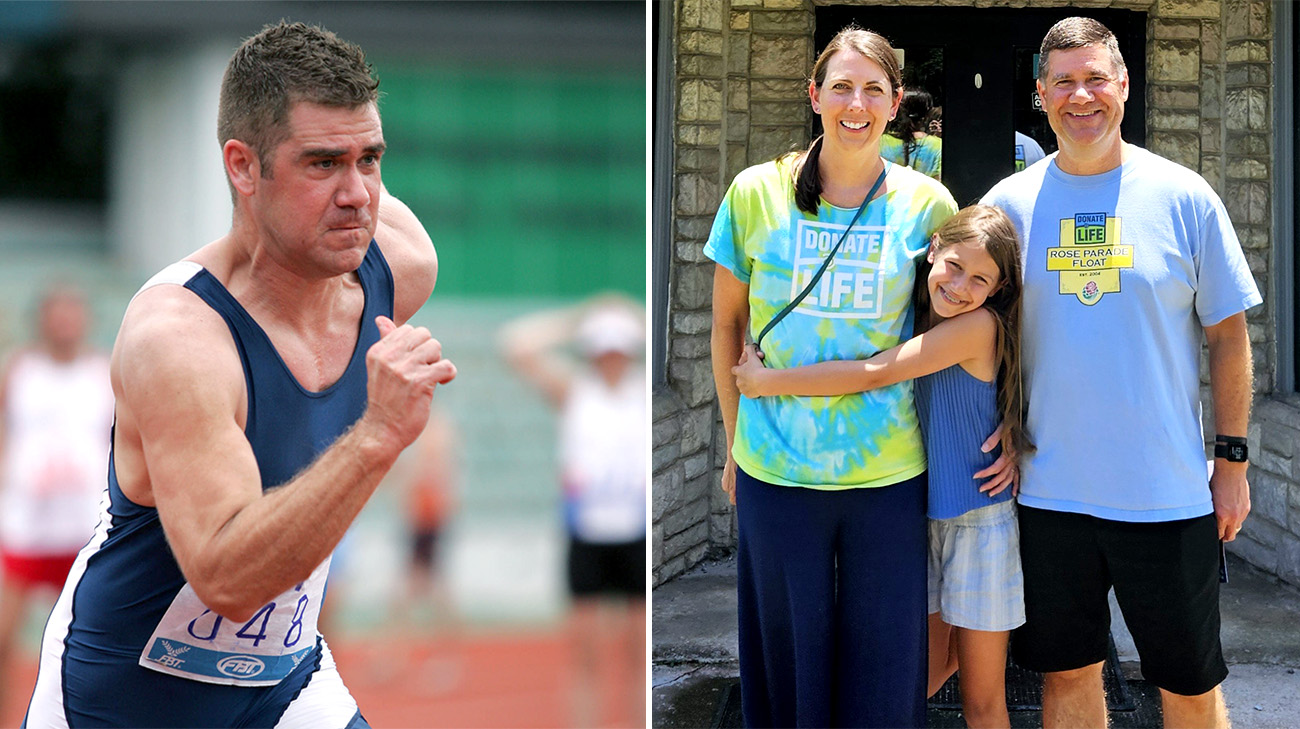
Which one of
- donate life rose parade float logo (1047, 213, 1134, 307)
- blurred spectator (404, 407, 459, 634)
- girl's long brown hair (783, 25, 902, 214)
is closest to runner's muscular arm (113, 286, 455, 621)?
girl's long brown hair (783, 25, 902, 214)

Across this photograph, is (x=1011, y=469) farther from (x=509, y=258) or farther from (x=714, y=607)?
(x=509, y=258)

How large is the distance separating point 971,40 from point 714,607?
7.30ft

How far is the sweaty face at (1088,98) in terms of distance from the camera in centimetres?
202

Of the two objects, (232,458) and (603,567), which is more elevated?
(232,458)

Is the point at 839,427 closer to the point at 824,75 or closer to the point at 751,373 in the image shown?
the point at 751,373

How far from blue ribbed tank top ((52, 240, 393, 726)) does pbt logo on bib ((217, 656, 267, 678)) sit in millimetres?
28

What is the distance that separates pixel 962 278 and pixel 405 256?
1.13 metres

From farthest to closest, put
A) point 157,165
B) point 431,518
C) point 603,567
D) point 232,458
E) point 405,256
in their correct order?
point 431,518, point 157,165, point 603,567, point 405,256, point 232,458

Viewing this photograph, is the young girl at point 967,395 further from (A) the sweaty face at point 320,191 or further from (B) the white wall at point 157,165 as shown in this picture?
(B) the white wall at point 157,165

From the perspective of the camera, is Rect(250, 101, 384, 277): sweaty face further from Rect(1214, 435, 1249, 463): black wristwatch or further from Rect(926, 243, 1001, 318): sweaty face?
Rect(1214, 435, 1249, 463): black wristwatch

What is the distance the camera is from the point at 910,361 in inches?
80.1

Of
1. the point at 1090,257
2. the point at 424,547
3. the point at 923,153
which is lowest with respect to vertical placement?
the point at 424,547

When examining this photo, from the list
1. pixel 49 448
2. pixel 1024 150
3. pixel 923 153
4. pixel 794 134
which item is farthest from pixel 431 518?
pixel 1024 150

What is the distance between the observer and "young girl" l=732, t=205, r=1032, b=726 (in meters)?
2.02
